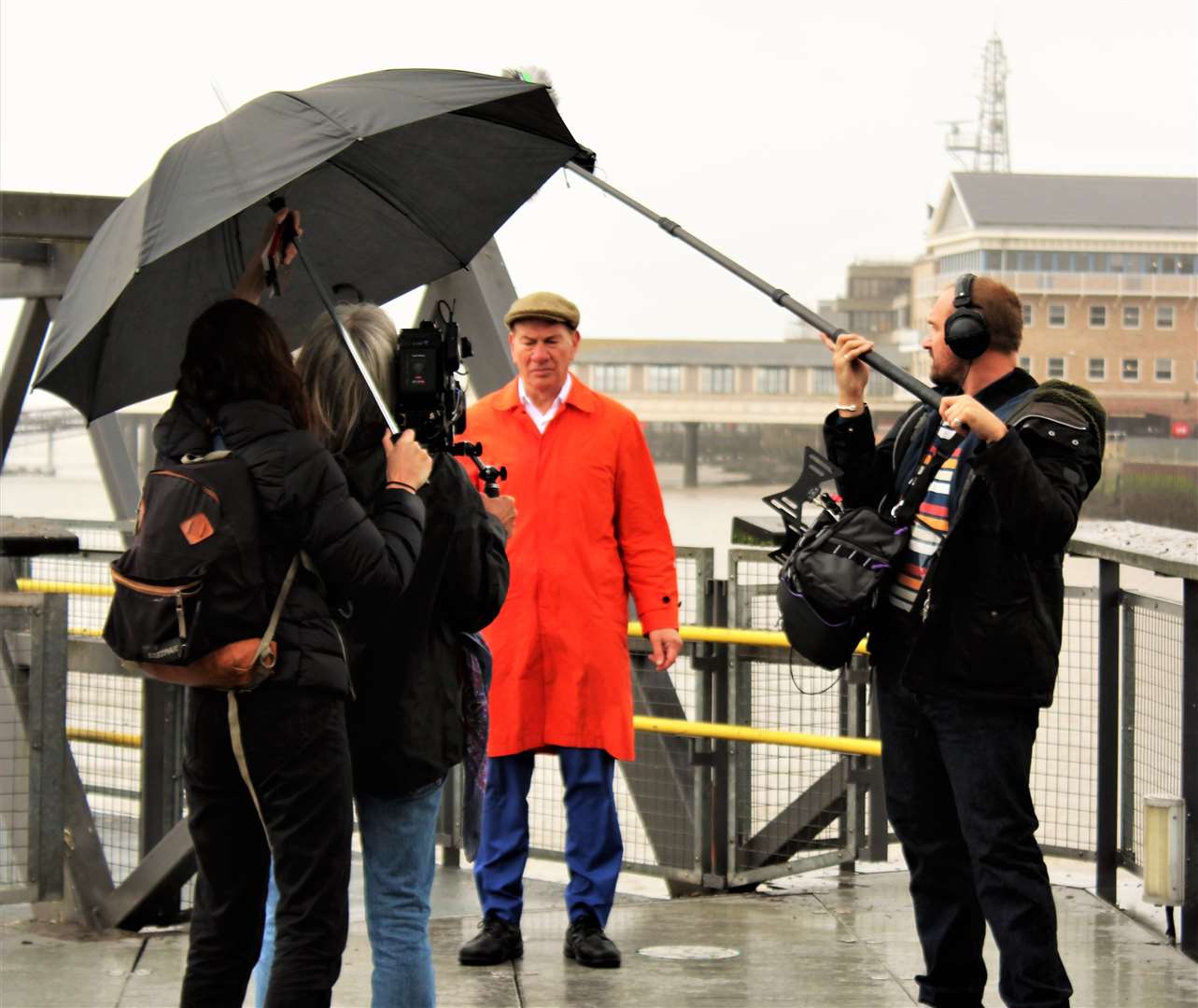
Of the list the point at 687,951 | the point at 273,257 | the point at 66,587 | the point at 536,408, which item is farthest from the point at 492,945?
the point at 66,587

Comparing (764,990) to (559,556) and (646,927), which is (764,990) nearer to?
(646,927)

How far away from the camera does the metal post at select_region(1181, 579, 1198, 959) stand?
400 centimetres

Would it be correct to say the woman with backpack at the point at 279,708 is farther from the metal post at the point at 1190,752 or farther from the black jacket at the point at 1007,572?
the metal post at the point at 1190,752

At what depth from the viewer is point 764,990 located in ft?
12.7

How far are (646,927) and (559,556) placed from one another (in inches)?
40.4

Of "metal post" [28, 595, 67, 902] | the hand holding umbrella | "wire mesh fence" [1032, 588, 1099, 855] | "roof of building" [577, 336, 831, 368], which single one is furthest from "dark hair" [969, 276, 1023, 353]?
"roof of building" [577, 336, 831, 368]

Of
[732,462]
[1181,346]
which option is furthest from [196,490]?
[1181,346]

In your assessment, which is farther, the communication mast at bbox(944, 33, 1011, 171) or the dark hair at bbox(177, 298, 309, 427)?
the communication mast at bbox(944, 33, 1011, 171)

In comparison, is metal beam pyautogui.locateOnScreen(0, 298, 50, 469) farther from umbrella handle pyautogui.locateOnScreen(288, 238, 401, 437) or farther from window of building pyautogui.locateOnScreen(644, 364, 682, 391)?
window of building pyautogui.locateOnScreen(644, 364, 682, 391)

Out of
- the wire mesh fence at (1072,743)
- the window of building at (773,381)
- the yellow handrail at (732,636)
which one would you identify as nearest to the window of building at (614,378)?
the window of building at (773,381)

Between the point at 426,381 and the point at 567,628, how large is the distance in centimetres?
141

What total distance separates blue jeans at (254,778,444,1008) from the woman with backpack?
0.59 ft

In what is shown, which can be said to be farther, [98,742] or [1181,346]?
[1181,346]

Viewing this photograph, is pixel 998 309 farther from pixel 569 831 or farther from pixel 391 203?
pixel 569 831
